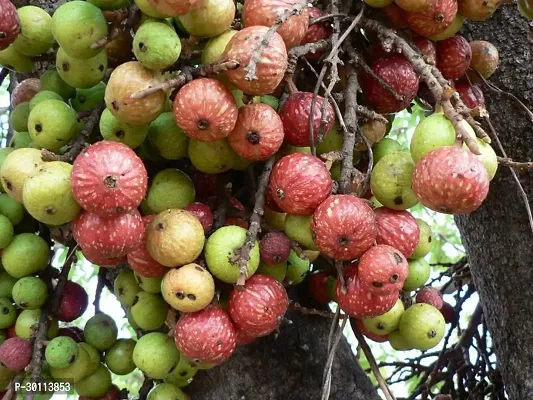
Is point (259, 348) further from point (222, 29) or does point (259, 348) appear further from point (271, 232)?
point (222, 29)

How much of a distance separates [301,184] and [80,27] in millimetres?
609

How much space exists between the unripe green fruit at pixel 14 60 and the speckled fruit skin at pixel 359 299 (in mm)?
1035

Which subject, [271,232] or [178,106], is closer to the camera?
[178,106]

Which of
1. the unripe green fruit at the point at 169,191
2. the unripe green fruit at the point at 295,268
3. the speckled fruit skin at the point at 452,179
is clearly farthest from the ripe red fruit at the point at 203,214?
the speckled fruit skin at the point at 452,179

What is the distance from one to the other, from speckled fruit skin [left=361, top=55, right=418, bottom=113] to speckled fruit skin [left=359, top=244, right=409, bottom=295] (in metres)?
0.43

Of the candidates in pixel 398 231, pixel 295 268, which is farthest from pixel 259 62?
pixel 295 268

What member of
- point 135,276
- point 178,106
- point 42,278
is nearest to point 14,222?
point 42,278

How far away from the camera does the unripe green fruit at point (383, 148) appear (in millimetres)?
1500

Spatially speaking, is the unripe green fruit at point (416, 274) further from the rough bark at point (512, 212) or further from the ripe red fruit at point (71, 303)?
the ripe red fruit at point (71, 303)

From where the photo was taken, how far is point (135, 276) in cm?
148

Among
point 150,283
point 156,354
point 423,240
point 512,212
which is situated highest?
point 423,240

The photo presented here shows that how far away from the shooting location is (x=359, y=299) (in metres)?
1.25

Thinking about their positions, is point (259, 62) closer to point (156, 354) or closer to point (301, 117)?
point (301, 117)

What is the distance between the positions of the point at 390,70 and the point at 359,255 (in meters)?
0.49
